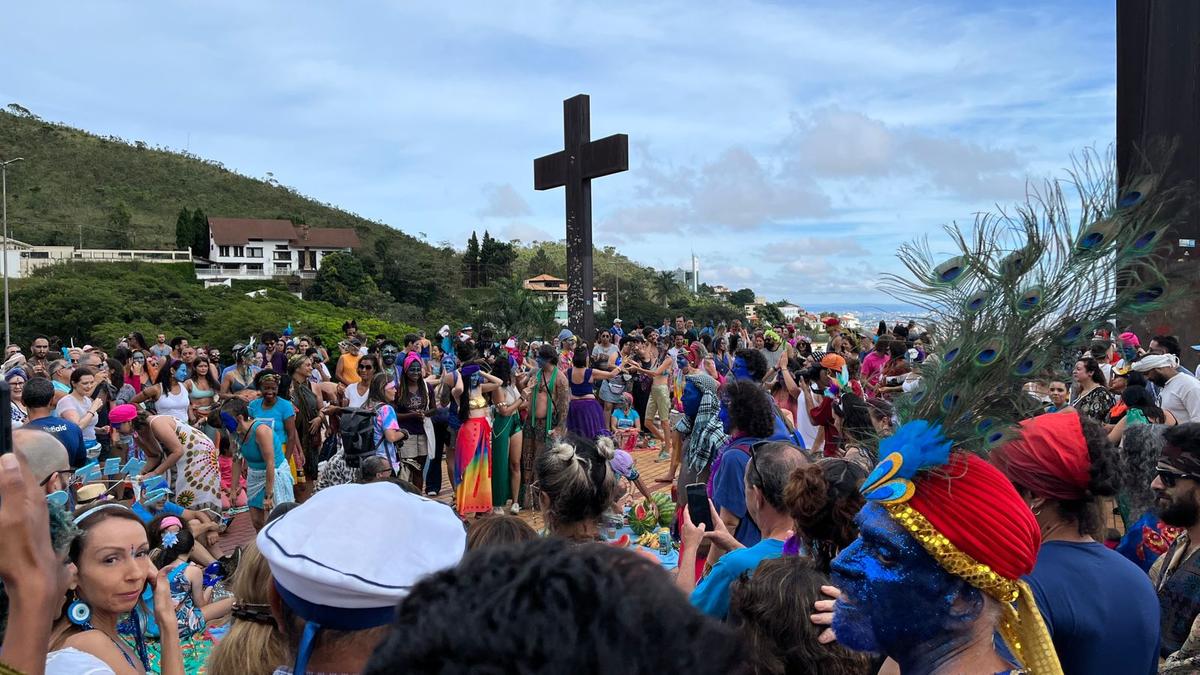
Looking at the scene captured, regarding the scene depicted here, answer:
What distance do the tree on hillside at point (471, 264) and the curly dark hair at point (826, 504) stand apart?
60.6 metres

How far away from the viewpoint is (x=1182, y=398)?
6.48 m

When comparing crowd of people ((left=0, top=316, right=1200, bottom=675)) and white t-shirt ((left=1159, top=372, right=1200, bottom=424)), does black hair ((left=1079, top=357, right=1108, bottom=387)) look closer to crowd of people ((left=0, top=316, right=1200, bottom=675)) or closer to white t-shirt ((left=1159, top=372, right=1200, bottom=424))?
white t-shirt ((left=1159, top=372, right=1200, bottom=424))

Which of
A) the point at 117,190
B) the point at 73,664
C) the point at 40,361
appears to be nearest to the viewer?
the point at 73,664

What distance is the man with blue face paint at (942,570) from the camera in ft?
5.34

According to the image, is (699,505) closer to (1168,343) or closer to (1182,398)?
(1182,398)

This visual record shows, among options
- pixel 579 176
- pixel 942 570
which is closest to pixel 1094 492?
pixel 942 570

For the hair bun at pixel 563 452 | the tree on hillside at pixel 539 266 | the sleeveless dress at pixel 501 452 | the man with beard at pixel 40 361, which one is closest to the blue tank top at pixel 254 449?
the sleeveless dress at pixel 501 452

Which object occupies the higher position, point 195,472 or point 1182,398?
point 1182,398

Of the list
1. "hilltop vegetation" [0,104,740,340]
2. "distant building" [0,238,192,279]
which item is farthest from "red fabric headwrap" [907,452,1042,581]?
"distant building" [0,238,192,279]

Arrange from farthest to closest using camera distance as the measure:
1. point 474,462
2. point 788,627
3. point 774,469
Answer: point 474,462 < point 774,469 < point 788,627

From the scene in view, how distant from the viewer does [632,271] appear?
91.5 meters

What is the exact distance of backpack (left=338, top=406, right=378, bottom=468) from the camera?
6344 mm

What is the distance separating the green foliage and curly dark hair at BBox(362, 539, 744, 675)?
104 ft

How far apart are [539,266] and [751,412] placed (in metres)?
79.3
